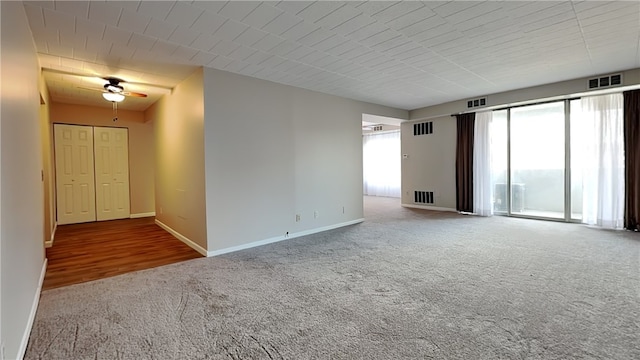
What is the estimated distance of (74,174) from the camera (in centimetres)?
646

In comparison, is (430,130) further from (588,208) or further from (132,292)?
(132,292)

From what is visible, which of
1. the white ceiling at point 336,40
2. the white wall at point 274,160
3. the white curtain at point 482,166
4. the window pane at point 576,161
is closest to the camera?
the white ceiling at point 336,40

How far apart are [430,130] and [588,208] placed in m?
3.58

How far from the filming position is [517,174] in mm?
6465

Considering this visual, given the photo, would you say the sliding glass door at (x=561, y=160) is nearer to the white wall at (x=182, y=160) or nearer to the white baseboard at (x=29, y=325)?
the white wall at (x=182, y=160)

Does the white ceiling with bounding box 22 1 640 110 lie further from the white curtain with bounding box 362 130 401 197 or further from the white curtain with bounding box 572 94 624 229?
the white curtain with bounding box 362 130 401 197

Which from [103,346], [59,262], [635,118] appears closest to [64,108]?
[59,262]

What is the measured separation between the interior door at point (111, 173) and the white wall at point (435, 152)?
721 cm

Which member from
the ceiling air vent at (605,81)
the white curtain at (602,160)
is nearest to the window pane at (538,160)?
the white curtain at (602,160)

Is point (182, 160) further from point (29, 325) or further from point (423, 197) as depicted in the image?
point (423, 197)

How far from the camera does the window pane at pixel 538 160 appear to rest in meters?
5.93

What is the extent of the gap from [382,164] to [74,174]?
9.26 metres

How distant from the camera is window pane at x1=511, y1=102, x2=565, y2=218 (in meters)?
5.93

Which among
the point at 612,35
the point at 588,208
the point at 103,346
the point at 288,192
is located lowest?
the point at 103,346
